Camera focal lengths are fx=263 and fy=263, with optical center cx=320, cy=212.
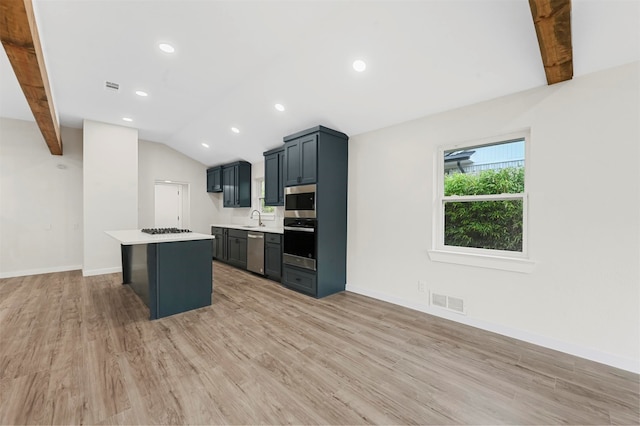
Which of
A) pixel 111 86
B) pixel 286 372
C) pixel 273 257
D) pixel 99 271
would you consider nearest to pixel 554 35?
pixel 286 372

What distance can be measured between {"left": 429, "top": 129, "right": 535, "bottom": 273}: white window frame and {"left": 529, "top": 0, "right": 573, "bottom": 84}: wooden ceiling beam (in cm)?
57

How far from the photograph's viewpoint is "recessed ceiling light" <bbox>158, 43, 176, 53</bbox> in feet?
9.23

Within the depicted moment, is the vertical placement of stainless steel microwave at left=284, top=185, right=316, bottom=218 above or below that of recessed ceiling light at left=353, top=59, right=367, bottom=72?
below

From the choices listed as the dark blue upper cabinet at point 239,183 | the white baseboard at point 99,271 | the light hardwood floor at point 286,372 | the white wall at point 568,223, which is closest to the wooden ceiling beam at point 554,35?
the white wall at point 568,223

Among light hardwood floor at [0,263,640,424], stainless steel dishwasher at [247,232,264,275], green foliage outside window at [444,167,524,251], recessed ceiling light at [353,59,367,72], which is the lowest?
light hardwood floor at [0,263,640,424]

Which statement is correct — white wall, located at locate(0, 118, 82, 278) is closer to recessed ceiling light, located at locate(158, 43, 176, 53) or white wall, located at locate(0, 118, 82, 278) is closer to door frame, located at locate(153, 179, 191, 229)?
door frame, located at locate(153, 179, 191, 229)

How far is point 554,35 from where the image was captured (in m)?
1.85

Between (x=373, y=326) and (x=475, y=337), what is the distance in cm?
100

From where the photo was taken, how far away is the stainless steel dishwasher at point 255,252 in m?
4.94

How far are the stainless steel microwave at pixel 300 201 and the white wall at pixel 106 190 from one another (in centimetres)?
351

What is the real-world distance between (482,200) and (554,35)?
1586 mm

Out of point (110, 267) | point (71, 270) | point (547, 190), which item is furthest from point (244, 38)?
point (71, 270)

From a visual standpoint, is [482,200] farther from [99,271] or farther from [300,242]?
[99,271]

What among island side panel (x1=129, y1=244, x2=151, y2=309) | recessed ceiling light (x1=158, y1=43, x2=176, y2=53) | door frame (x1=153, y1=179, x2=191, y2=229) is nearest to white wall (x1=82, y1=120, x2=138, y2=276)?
island side panel (x1=129, y1=244, x2=151, y2=309)
